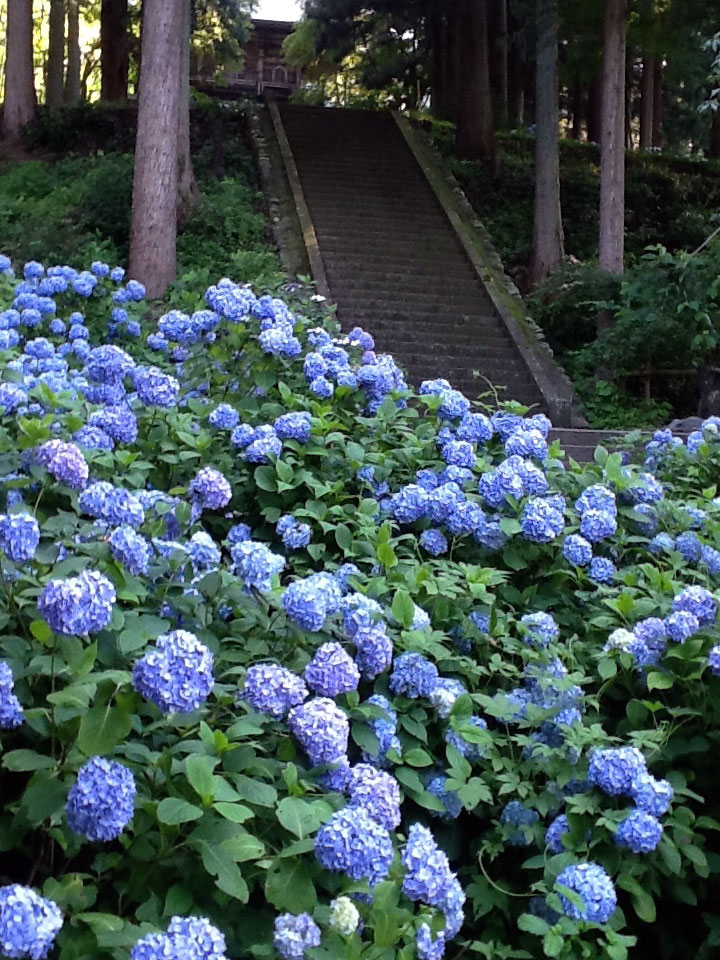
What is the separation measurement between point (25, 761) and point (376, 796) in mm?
577

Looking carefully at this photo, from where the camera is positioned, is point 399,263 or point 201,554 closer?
point 201,554

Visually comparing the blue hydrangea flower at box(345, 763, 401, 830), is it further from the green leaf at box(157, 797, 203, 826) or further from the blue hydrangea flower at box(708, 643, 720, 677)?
the blue hydrangea flower at box(708, 643, 720, 677)

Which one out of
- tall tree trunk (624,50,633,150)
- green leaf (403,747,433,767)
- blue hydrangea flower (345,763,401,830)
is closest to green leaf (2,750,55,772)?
blue hydrangea flower (345,763,401,830)

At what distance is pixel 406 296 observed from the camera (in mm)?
13266

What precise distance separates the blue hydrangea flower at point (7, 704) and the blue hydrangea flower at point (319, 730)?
453 millimetres

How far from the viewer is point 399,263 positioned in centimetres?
1409

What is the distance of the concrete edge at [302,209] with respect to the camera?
1283 centimetres

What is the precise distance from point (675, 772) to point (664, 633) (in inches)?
13.0

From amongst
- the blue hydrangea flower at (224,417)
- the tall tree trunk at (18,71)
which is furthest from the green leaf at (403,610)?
the tall tree trunk at (18,71)

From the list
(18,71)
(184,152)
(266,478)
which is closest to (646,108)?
(18,71)

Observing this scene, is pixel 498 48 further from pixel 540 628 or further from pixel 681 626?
pixel 681 626

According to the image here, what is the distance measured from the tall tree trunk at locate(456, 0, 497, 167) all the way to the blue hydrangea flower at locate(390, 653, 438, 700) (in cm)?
1720

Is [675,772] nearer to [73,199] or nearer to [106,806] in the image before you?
[106,806]

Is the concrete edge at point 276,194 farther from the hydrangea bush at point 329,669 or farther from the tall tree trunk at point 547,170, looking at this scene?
the hydrangea bush at point 329,669
